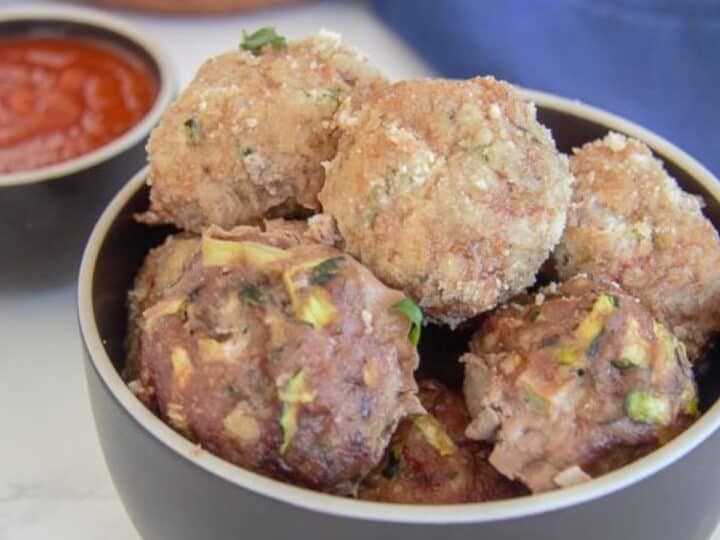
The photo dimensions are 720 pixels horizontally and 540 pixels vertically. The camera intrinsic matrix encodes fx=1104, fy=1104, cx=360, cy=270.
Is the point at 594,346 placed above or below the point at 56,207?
above

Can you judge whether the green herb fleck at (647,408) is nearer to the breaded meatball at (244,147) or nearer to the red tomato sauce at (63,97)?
the breaded meatball at (244,147)

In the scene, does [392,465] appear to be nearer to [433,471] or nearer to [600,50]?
[433,471]

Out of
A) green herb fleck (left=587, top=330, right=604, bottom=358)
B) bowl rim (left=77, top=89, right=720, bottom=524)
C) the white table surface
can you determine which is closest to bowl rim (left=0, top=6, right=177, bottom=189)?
the white table surface

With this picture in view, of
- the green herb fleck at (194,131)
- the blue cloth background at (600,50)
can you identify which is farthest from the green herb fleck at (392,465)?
the blue cloth background at (600,50)

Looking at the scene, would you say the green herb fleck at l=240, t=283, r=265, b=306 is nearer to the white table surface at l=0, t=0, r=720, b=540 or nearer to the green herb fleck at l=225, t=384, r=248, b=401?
the green herb fleck at l=225, t=384, r=248, b=401

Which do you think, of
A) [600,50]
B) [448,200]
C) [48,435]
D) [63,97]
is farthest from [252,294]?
[600,50]

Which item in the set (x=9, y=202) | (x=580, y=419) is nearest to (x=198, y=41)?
(x=9, y=202)
